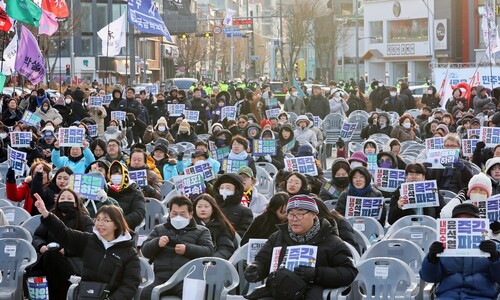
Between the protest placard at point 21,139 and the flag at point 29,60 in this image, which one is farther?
the flag at point 29,60

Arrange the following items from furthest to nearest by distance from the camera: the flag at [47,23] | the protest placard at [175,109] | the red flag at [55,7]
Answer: the red flag at [55,7] → the flag at [47,23] → the protest placard at [175,109]

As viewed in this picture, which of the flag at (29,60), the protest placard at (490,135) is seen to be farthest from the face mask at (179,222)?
the flag at (29,60)

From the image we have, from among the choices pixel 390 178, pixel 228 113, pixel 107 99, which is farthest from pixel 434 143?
pixel 107 99

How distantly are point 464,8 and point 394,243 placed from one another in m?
82.2

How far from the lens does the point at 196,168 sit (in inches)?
590

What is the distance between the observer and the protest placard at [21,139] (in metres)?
20.5

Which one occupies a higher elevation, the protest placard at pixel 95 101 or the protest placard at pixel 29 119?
the protest placard at pixel 95 101

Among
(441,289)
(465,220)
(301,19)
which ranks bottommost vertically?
(441,289)

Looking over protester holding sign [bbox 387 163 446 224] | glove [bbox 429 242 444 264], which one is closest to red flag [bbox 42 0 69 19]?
protester holding sign [bbox 387 163 446 224]

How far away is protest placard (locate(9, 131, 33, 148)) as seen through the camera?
67.3 ft

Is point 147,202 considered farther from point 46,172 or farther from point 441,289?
point 441,289

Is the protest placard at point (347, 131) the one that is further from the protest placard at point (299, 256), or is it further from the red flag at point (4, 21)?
the protest placard at point (299, 256)

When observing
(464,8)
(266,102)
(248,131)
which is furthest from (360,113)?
(464,8)

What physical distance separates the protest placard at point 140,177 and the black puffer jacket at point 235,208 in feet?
9.19
